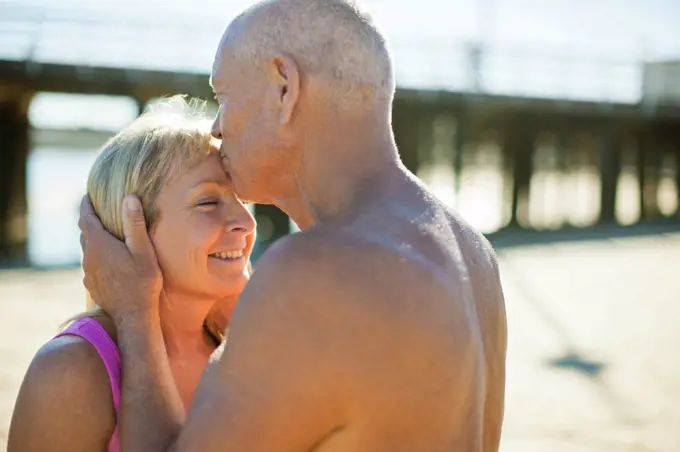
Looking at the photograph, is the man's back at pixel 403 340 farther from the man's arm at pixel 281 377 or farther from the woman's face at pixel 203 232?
the woman's face at pixel 203 232

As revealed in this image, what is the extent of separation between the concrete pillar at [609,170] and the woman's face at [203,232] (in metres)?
25.1

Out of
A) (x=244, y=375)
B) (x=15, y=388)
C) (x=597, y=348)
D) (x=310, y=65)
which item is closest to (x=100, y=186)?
(x=310, y=65)

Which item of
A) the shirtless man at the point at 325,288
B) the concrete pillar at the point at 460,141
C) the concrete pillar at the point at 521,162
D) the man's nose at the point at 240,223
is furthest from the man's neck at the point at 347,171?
the concrete pillar at the point at 521,162

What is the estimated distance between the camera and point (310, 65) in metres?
2.02

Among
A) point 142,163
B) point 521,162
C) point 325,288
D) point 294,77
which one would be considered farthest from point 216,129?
point 521,162

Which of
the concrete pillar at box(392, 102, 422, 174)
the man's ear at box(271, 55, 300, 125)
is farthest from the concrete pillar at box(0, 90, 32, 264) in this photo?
the man's ear at box(271, 55, 300, 125)

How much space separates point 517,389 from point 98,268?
5.60 m

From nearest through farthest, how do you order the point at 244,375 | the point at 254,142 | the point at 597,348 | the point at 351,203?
the point at 244,375, the point at 351,203, the point at 254,142, the point at 597,348

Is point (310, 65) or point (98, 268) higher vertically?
point (310, 65)

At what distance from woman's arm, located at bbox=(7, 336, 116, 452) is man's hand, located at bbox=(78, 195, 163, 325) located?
0.17 metres

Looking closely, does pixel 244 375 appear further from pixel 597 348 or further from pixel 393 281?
pixel 597 348

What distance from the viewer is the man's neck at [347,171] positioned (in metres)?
2.01

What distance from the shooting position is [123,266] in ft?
7.62

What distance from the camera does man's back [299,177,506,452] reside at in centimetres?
172
